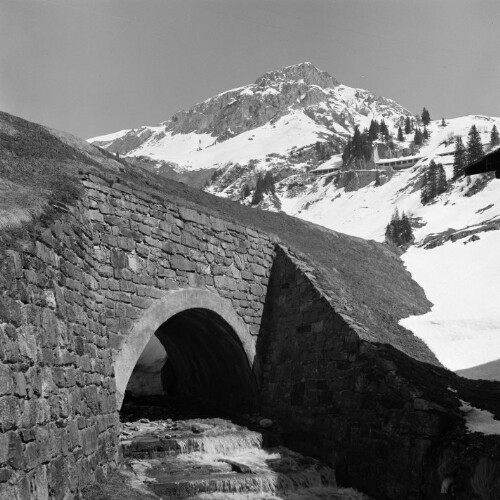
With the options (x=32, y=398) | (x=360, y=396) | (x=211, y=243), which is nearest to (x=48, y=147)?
(x=211, y=243)

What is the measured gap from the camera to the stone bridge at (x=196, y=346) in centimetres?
700

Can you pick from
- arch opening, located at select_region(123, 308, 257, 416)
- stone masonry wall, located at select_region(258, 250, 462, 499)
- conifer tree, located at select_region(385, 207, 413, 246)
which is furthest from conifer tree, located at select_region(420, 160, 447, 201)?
stone masonry wall, located at select_region(258, 250, 462, 499)

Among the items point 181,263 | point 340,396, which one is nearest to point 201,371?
point 181,263

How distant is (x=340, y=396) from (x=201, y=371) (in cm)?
545

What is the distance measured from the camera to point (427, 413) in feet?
34.0

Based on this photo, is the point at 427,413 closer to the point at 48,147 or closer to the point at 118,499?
the point at 118,499

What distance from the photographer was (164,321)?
12.1 metres

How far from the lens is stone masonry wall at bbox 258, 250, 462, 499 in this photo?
10.4 meters

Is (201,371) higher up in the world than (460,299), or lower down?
lower down

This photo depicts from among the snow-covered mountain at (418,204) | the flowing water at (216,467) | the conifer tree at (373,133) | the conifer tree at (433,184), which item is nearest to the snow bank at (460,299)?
the snow-covered mountain at (418,204)

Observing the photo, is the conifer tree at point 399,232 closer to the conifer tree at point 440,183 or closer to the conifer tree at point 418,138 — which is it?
the conifer tree at point 440,183

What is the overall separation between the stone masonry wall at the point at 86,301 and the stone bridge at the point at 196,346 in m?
0.03

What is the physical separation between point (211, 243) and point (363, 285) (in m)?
7.31

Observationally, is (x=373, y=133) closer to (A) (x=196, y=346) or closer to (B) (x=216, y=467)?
(A) (x=196, y=346)
